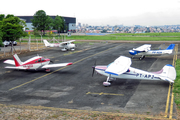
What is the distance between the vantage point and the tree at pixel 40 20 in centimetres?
9856

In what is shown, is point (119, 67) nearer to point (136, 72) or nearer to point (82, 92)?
point (136, 72)

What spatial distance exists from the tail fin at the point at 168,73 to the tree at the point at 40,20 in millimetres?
89672

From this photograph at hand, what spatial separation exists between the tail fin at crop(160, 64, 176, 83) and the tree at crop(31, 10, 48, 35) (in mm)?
89672

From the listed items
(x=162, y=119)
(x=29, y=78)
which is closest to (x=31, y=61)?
(x=29, y=78)

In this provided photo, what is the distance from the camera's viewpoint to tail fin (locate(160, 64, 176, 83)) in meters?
16.4

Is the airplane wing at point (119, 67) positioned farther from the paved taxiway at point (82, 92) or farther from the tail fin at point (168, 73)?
the tail fin at point (168, 73)

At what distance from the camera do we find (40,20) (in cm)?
9906

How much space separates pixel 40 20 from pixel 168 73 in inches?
3618

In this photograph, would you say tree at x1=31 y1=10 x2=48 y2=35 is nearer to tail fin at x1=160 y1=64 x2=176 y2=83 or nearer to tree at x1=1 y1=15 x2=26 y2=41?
tree at x1=1 y1=15 x2=26 y2=41

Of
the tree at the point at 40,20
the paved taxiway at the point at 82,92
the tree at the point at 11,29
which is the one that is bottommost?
the paved taxiway at the point at 82,92

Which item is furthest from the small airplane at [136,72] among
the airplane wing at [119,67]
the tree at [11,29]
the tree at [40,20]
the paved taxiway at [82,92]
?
the tree at [40,20]

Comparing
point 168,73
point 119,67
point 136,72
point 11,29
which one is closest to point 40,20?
point 11,29

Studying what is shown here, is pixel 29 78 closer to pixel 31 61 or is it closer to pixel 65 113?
pixel 31 61

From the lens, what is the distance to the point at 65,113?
12.0 metres
